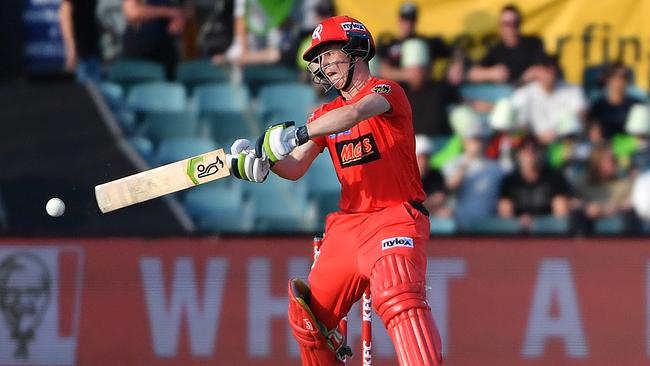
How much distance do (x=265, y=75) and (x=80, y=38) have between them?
145cm

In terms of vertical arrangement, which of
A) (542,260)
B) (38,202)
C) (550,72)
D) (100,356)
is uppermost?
(550,72)

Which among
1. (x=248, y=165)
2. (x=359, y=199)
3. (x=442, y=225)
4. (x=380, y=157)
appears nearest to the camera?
(x=248, y=165)

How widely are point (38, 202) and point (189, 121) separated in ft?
4.24

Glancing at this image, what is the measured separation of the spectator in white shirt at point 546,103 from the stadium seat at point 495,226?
769mm

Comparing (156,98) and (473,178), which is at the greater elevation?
(156,98)

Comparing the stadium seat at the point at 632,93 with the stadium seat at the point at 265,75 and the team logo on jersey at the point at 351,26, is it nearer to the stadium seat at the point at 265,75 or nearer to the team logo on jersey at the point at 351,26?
the stadium seat at the point at 265,75

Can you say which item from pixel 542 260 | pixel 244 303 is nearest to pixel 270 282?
pixel 244 303

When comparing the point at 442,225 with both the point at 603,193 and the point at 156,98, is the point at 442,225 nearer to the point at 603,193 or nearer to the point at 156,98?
the point at 603,193

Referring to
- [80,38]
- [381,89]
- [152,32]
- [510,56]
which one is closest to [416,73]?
[510,56]

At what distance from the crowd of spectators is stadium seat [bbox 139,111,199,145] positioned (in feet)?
1.21

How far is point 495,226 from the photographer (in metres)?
8.59

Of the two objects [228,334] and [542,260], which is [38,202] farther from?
[542,260]

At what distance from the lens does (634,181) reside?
8805 millimetres

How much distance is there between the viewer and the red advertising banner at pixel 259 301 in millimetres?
8258
